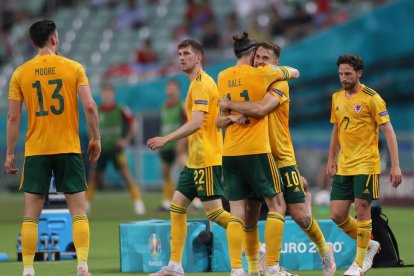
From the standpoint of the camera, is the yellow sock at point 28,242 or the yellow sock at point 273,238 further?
the yellow sock at point 28,242

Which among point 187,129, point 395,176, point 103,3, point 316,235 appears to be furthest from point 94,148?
point 103,3

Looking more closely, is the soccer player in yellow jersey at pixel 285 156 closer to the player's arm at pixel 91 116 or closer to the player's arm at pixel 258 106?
the player's arm at pixel 258 106

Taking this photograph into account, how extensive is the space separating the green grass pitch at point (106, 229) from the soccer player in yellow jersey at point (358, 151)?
23.8 inches

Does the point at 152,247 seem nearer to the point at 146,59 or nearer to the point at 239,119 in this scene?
the point at 239,119

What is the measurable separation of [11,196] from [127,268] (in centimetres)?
1561

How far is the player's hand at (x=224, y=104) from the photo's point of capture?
10287 millimetres

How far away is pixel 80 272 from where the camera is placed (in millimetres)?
10102

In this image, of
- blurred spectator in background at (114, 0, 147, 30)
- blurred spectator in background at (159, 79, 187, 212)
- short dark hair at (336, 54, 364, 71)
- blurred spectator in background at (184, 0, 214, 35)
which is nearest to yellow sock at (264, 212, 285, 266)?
short dark hair at (336, 54, 364, 71)

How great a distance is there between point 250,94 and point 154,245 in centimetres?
234

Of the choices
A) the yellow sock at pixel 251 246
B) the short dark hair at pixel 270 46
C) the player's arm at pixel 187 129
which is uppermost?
the short dark hair at pixel 270 46

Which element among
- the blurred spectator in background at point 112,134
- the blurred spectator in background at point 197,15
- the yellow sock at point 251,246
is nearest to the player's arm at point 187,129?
the yellow sock at point 251,246

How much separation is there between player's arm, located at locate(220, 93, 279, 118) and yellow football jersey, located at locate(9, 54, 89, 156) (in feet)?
4.62

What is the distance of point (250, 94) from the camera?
404 inches

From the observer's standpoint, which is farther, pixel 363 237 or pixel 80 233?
pixel 363 237
